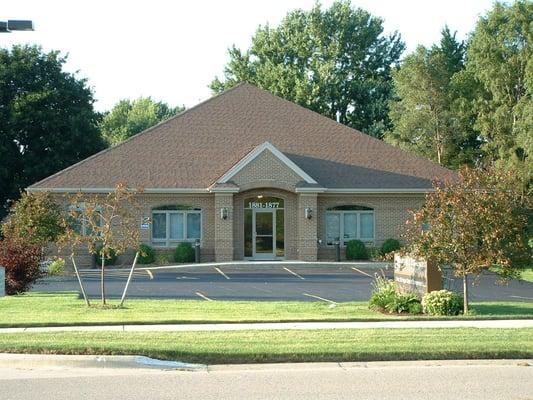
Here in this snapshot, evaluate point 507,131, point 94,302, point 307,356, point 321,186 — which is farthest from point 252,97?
point 307,356

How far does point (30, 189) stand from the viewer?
39438 millimetres

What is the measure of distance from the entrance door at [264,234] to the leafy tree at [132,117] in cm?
5641

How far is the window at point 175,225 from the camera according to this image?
41406 mm

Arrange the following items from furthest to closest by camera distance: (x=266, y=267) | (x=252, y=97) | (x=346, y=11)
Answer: (x=346, y=11) → (x=252, y=97) → (x=266, y=267)

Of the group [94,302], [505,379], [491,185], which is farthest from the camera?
[94,302]

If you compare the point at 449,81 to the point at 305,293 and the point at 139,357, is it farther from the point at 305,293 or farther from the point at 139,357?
the point at 139,357

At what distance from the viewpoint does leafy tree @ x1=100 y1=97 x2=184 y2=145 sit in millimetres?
101113

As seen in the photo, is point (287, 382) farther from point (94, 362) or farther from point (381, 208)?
point (381, 208)

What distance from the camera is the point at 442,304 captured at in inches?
774

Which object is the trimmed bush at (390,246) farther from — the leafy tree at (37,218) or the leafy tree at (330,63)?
the leafy tree at (330,63)

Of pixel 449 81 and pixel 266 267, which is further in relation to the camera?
pixel 449 81

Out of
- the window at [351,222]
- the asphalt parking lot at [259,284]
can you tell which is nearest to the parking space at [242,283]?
the asphalt parking lot at [259,284]

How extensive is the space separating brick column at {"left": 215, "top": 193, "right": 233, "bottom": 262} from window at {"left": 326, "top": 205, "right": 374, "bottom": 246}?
4762mm

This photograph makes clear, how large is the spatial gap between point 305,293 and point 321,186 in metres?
14.8
